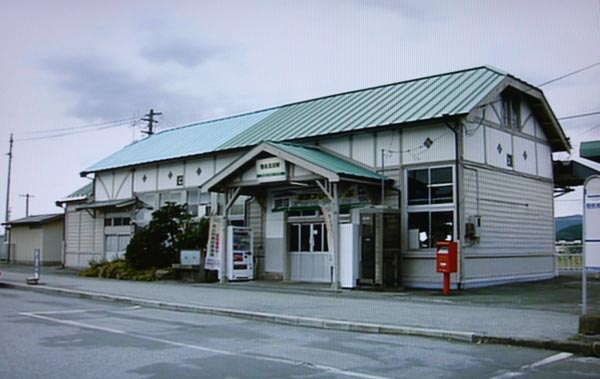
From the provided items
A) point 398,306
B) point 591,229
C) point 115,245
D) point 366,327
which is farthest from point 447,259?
point 115,245

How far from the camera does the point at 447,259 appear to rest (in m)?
18.7

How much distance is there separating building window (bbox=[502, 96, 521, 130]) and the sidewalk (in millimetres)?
6010

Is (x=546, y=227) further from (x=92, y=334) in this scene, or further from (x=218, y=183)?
(x=92, y=334)

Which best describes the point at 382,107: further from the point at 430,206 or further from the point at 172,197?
the point at 172,197

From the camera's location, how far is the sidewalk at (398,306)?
38.2 ft

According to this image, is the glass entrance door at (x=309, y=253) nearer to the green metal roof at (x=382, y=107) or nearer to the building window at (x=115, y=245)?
the green metal roof at (x=382, y=107)

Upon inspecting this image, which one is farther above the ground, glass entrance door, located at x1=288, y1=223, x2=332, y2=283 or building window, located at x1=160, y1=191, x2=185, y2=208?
building window, located at x1=160, y1=191, x2=185, y2=208

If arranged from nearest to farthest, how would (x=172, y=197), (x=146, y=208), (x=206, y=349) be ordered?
(x=206, y=349) → (x=172, y=197) → (x=146, y=208)

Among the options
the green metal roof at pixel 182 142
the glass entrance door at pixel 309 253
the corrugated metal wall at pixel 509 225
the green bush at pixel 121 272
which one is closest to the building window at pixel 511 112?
the corrugated metal wall at pixel 509 225

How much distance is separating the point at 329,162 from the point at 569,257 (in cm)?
1961

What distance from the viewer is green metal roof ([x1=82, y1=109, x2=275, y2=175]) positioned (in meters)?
30.1

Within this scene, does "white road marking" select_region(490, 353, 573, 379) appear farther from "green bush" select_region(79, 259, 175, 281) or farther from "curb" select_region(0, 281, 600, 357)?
"green bush" select_region(79, 259, 175, 281)

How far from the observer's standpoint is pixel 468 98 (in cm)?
2081

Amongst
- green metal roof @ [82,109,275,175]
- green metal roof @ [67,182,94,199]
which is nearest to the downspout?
green metal roof @ [82,109,275,175]
